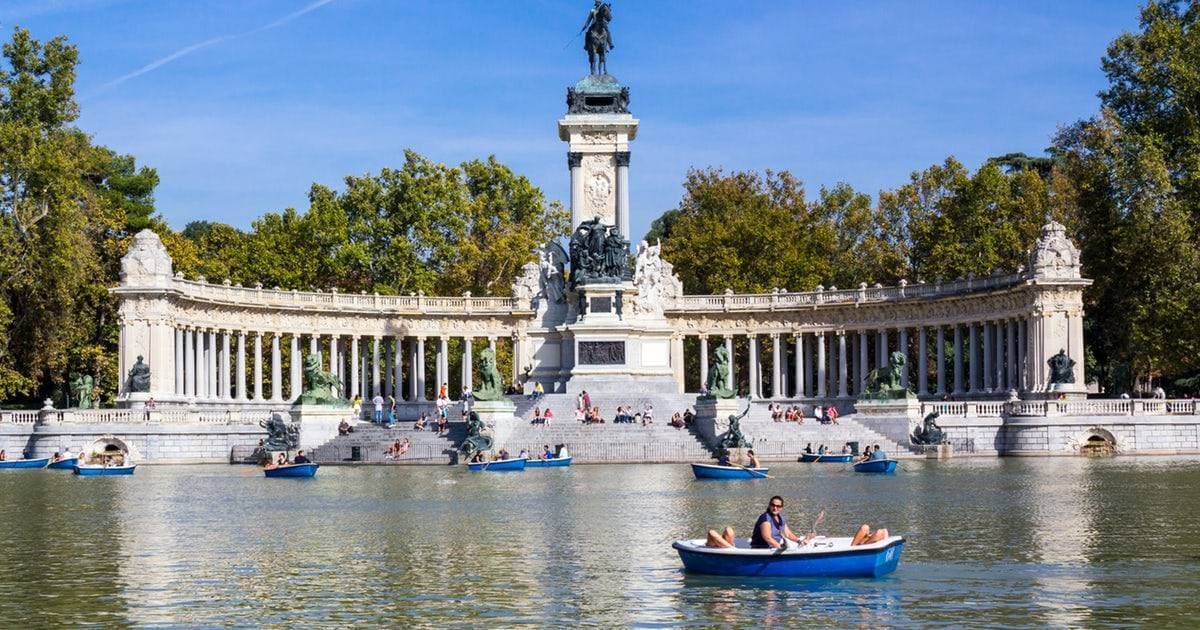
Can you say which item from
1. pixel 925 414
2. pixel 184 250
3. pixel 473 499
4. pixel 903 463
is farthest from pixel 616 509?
pixel 184 250

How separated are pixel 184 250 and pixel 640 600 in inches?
3028

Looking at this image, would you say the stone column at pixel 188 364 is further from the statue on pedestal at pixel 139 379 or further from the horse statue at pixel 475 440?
the horse statue at pixel 475 440

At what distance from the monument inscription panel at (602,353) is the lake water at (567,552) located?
91.6ft

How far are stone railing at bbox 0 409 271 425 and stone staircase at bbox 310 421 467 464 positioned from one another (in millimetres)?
6730

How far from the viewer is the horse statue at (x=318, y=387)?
227ft

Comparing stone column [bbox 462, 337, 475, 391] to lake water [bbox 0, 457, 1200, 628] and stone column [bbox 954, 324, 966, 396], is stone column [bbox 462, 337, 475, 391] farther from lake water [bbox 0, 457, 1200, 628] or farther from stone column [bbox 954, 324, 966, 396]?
lake water [bbox 0, 457, 1200, 628]

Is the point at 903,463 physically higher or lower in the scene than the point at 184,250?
lower

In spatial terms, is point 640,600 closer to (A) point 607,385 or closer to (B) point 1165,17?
(A) point 607,385

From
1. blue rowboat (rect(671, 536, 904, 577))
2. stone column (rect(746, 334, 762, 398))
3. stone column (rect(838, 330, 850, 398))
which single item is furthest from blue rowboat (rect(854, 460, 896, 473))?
stone column (rect(746, 334, 762, 398))

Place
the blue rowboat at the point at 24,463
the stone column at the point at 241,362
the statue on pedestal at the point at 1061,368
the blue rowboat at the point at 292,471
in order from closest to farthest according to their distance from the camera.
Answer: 1. the blue rowboat at the point at 292,471
2. the blue rowboat at the point at 24,463
3. the statue on pedestal at the point at 1061,368
4. the stone column at the point at 241,362

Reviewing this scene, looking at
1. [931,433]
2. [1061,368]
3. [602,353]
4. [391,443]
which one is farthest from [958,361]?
[391,443]

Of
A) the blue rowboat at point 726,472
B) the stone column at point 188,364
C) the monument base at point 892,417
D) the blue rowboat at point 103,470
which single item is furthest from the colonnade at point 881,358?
the blue rowboat at point 103,470

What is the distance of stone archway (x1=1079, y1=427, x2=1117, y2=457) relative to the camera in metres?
67.1

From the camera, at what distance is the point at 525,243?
106 meters
